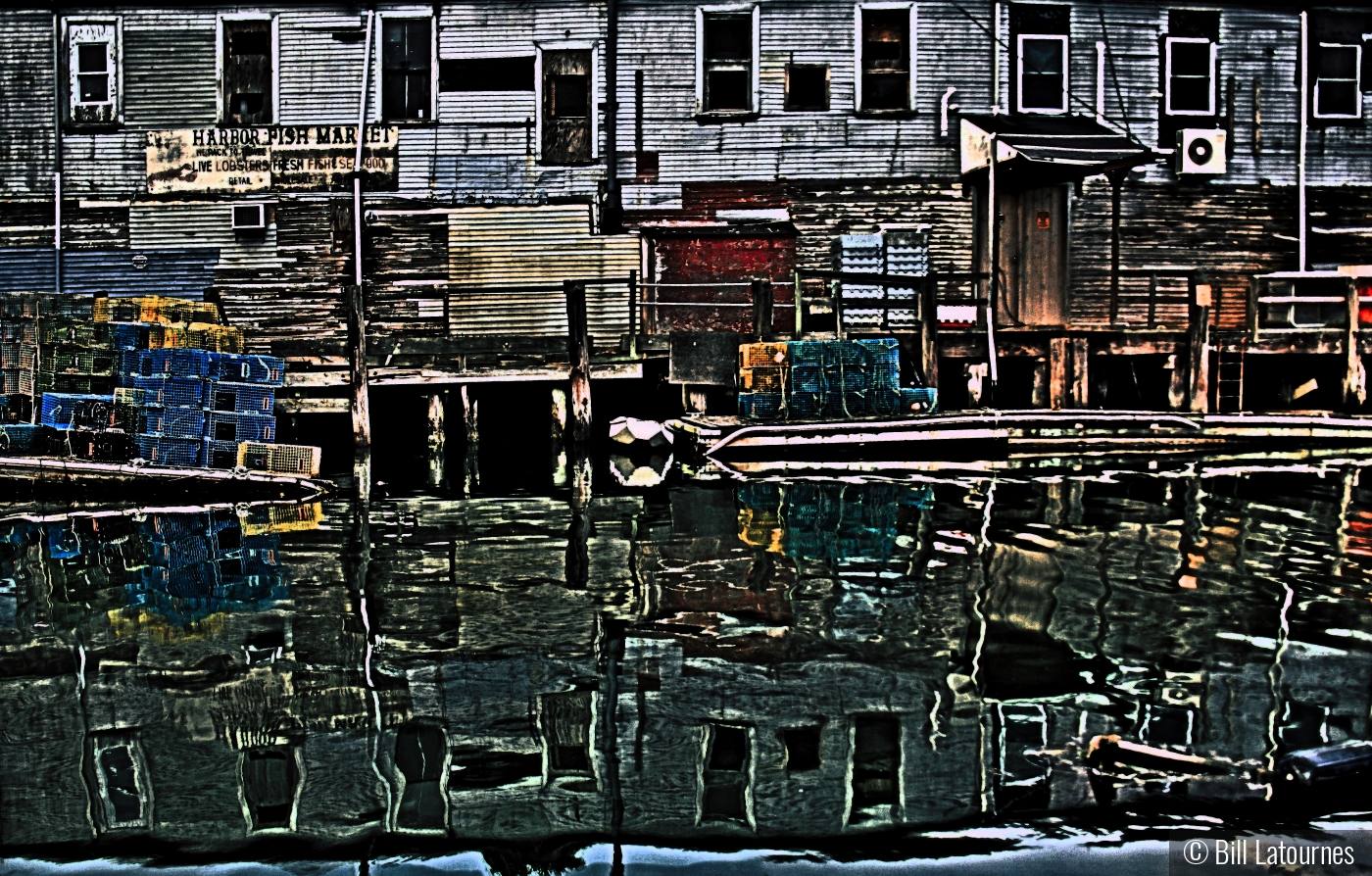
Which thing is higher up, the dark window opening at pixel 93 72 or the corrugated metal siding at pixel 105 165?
the dark window opening at pixel 93 72

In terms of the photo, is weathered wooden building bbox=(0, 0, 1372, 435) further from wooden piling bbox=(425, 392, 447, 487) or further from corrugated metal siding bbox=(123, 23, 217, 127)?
wooden piling bbox=(425, 392, 447, 487)

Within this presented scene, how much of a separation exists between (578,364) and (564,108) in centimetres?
579

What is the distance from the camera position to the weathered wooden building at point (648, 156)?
2570cm

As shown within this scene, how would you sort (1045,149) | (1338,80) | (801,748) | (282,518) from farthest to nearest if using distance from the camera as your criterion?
(1338,80), (1045,149), (282,518), (801,748)

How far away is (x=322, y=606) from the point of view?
12406 mm

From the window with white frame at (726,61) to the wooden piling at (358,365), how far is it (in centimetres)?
733

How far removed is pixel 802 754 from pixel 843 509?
9.43 metres

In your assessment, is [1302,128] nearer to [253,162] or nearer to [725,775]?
[253,162]

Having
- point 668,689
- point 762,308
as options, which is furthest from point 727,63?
point 668,689

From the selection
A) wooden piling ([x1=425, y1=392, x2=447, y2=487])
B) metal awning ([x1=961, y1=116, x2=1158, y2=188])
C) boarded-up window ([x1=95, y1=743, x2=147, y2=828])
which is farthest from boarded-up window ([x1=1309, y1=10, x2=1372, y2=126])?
boarded-up window ([x1=95, y1=743, x2=147, y2=828])

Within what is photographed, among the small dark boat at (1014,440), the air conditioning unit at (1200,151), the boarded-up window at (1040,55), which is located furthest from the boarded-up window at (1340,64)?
the small dark boat at (1014,440)

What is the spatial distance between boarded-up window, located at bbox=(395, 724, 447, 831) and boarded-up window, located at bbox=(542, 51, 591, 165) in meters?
18.3

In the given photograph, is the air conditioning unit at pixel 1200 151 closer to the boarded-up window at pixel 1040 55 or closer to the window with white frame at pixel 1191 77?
the window with white frame at pixel 1191 77

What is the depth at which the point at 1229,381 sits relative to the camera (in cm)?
2495
